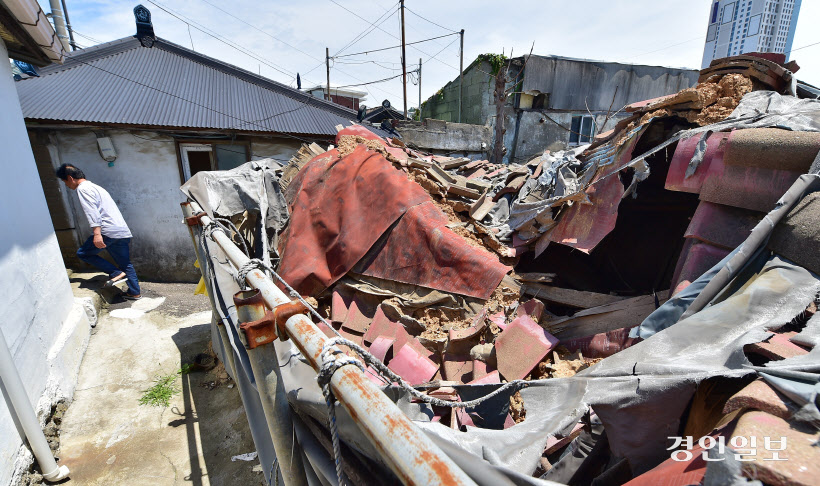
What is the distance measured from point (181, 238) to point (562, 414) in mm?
8520

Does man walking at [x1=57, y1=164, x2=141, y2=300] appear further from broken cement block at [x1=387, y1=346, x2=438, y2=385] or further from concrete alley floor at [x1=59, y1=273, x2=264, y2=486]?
broken cement block at [x1=387, y1=346, x2=438, y2=385]

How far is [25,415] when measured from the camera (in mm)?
2480

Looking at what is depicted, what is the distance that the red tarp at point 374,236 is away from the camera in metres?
3.21

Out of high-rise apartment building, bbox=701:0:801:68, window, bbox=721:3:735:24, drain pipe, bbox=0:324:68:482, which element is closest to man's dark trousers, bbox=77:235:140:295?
drain pipe, bbox=0:324:68:482

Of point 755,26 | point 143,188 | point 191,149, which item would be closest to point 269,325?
point 191,149

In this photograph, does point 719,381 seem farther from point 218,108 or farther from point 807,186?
point 218,108

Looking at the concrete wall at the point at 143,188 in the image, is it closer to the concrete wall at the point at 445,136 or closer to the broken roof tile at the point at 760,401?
the concrete wall at the point at 445,136

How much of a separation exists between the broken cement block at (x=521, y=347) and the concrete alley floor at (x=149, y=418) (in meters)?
2.06

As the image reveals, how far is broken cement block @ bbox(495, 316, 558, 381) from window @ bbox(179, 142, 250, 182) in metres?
7.35

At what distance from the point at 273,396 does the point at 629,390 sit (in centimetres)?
122

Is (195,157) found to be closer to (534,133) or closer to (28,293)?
(28,293)

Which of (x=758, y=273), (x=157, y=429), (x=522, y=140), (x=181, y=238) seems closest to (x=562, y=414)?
(x=758, y=273)

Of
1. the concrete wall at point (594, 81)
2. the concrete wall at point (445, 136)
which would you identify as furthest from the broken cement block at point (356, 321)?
the concrete wall at point (594, 81)

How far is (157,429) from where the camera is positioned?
321 centimetres
